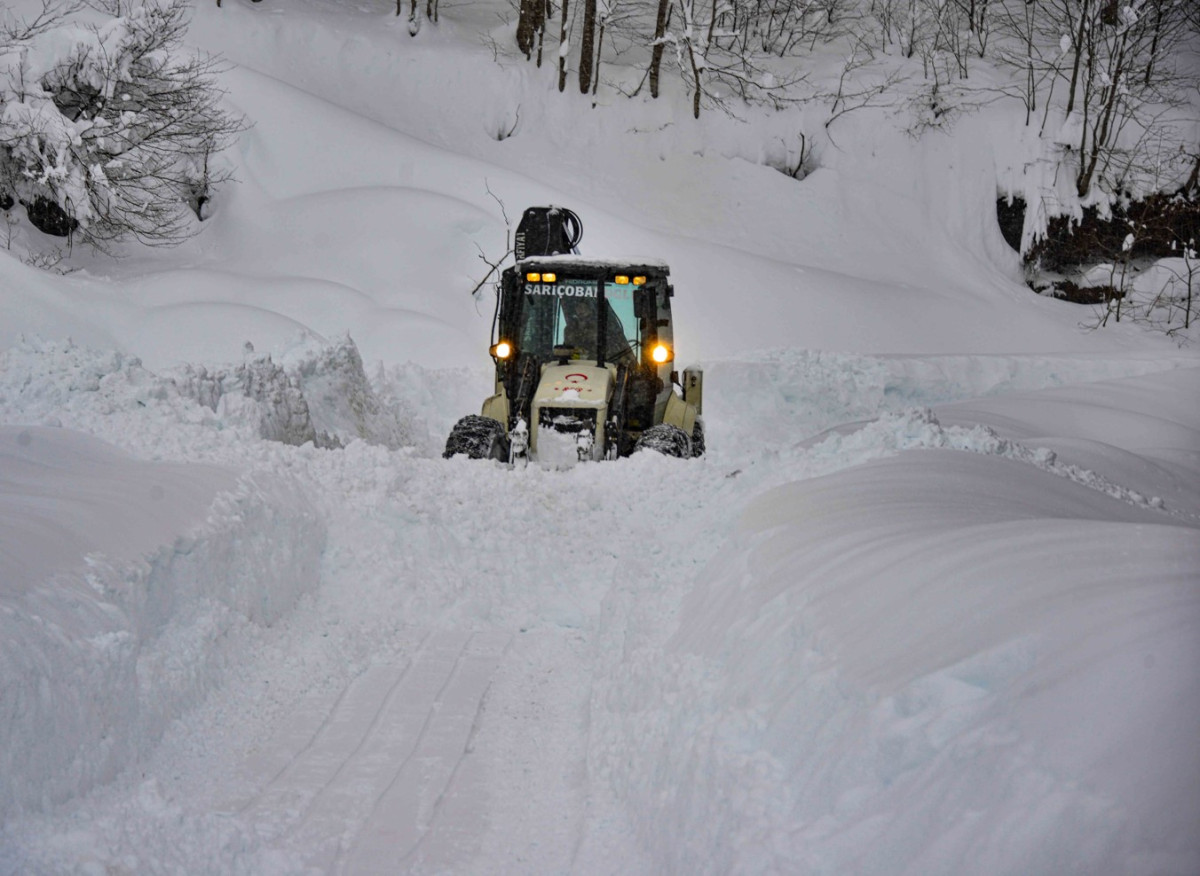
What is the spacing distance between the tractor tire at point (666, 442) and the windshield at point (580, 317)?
954mm

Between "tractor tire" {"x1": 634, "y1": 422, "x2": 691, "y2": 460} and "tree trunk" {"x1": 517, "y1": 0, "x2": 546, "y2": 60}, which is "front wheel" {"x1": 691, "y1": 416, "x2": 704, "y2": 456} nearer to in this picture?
"tractor tire" {"x1": 634, "y1": 422, "x2": 691, "y2": 460}

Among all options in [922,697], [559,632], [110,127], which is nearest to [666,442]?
[559,632]

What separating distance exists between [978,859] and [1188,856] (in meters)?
0.42

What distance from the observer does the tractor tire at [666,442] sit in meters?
8.58

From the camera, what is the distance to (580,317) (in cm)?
952

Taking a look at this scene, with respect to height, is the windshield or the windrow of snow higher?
the windshield

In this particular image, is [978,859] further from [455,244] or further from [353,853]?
[455,244]

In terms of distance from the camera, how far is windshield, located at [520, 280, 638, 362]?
9445 millimetres

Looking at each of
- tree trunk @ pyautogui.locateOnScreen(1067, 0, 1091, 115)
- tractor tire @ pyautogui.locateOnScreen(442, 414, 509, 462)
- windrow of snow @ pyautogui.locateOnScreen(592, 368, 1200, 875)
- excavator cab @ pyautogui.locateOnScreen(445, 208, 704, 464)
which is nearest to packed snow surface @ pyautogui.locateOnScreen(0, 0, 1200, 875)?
windrow of snow @ pyautogui.locateOnScreen(592, 368, 1200, 875)

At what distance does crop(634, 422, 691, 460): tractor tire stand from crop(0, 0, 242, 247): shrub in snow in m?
10.2

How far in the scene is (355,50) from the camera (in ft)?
83.3

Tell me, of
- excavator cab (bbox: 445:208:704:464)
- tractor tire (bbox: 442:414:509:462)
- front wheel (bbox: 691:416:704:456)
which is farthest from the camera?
front wheel (bbox: 691:416:704:456)

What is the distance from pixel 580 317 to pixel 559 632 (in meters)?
4.05

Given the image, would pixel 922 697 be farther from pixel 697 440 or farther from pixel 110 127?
pixel 110 127
